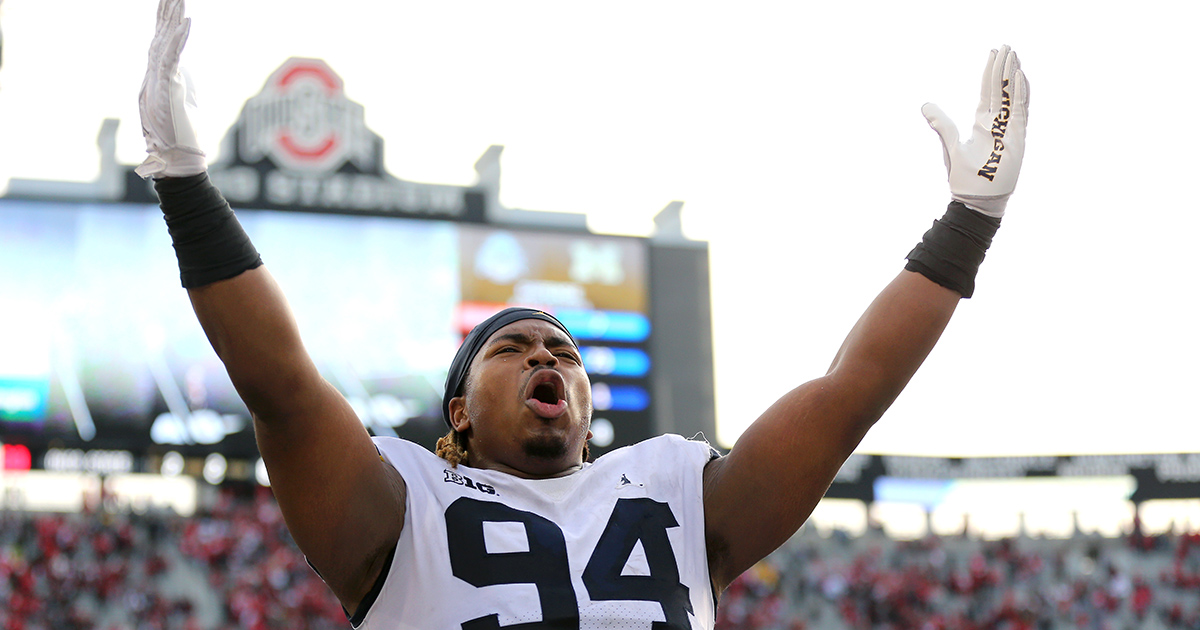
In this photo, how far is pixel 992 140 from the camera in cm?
265

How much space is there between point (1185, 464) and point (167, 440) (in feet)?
68.6

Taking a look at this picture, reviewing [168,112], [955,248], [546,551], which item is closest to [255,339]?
[168,112]

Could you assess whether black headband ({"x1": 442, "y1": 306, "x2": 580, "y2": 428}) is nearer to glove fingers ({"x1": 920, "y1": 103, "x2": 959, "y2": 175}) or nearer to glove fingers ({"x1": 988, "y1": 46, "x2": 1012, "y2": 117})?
glove fingers ({"x1": 920, "y1": 103, "x2": 959, "y2": 175})

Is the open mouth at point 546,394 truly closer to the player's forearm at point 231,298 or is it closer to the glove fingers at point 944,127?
the player's forearm at point 231,298

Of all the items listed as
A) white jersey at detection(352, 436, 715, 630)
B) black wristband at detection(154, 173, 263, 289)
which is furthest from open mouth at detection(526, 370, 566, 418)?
black wristband at detection(154, 173, 263, 289)

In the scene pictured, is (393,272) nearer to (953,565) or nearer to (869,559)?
(869,559)

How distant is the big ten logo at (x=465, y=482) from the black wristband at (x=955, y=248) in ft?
3.61

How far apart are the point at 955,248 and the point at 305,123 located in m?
18.0

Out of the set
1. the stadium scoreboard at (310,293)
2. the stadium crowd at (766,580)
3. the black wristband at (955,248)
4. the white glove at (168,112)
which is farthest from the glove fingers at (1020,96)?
the stadium scoreboard at (310,293)

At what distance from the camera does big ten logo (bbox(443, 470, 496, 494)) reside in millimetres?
2521

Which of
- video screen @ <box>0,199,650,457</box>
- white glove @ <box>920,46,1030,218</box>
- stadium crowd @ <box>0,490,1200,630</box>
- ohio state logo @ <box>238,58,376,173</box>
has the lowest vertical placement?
stadium crowd @ <box>0,490,1200,630</box>

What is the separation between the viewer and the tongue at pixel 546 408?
2656 millimetres

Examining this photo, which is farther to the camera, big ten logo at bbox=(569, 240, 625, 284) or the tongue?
big ten logo at bbox=(569, 240, 625, 284)

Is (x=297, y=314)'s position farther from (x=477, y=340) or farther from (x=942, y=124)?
(x=942, y=124)
